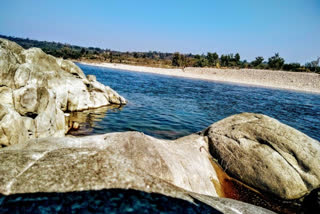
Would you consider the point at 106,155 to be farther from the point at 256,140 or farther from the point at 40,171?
the point at 256,140

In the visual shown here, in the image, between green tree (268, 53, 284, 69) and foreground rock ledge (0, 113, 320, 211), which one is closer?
A: foreground rock ledge (0, 113, 320, 211)

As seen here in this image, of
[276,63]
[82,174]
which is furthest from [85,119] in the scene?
[276,63]

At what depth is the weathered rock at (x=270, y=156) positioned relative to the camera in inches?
251

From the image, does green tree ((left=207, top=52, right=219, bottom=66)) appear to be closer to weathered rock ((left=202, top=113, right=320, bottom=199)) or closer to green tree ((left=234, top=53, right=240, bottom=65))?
green tree ((left=234, top=53, right=240, bottom=65))

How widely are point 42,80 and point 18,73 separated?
1.55 meters

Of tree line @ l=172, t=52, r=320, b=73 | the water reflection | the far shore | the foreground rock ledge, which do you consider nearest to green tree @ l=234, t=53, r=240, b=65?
tree line @ l=172, t=52, r=320, b=73

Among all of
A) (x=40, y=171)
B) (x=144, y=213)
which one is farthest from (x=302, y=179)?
(x=40, y=171)

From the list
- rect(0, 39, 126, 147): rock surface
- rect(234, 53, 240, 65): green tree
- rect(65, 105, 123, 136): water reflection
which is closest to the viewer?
rect(0, 39, 126, 147): rock surface

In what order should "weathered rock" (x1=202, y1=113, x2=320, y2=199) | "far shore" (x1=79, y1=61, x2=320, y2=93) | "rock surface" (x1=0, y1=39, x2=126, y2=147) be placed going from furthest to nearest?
"far shore" (x1=79, y1=61, x2=320, y2=93)
"rock surface" (x1=0, y1=39, x2=126, y2=147)
"weathered rock" (x1=202, y1=113, x2=320, y2=199)

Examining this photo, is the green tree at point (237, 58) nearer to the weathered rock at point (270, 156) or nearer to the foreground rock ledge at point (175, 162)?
the foreground rock ledge at point (175, 162)

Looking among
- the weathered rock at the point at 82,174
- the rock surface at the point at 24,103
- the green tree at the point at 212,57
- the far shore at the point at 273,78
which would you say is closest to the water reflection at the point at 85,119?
the rock surface at the point at 24,103

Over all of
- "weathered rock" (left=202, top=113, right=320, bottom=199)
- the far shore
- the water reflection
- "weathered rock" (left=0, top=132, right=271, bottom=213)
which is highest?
the far shore

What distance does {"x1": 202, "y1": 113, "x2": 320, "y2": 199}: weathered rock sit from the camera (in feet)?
20.9

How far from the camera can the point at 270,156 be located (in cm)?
685
